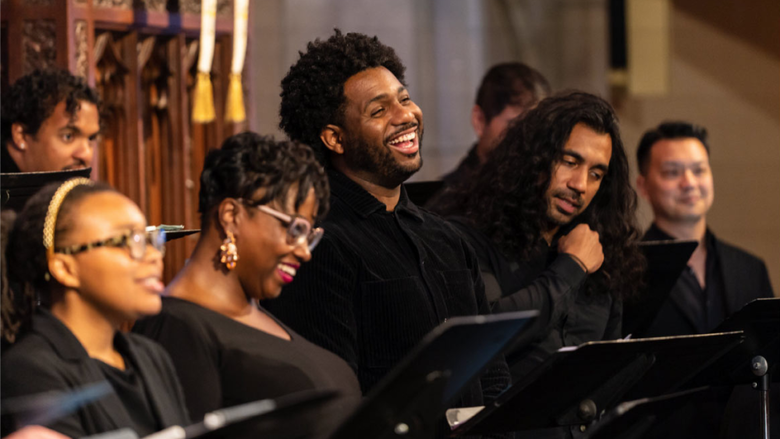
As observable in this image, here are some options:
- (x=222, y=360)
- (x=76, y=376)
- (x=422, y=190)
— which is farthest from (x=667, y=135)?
(x=76, y=376)

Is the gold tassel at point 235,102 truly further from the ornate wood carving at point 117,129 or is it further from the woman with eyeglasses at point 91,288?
the woman with eyeglasses at point 91,288

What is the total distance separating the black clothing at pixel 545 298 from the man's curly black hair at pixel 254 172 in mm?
1046

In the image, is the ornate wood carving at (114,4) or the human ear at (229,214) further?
the ornate wood carving at (114,4)

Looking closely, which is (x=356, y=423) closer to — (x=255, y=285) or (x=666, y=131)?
(x=255, y=285)

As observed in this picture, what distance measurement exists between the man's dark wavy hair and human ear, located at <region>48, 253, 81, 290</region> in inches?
65.1

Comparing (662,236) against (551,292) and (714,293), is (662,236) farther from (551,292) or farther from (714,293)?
(551,292)

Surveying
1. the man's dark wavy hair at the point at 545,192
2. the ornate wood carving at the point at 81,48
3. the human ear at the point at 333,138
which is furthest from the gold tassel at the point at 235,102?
the human ear at the point at 333,138

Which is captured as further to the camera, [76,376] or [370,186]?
[370,186]

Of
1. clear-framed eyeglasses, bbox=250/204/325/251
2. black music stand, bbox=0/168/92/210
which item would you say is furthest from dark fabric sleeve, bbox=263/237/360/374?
black music stand, bbox=0/168/92/210

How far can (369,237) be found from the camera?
2561 mm

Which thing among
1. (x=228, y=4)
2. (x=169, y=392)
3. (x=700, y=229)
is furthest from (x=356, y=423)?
(x=228, y=4)

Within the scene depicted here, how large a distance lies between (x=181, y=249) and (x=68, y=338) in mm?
3007

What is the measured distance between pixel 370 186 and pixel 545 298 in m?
0.67

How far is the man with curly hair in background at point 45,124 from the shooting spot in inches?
146
